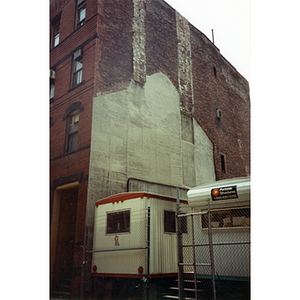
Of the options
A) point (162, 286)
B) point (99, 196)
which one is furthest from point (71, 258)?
point (162, 286)

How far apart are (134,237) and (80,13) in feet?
19.1

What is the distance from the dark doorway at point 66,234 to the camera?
6.44m

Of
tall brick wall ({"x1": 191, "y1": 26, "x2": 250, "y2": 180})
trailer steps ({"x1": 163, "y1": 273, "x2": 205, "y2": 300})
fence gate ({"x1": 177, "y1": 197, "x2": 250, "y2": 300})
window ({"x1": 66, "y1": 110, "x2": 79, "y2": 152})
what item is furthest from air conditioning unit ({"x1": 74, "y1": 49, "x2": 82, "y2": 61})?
trailer steps ({"x1": 163, "y1": 273, "x2": 205, "y2": 300})

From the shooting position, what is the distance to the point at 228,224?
18.6 ft

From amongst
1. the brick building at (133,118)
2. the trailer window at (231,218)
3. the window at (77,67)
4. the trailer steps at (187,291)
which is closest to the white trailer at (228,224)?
the trailer window at (231,218)

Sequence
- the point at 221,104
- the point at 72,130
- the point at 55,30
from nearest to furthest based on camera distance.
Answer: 1. the point at 221,104
2. the point at 72,130
3. the point at 55,30

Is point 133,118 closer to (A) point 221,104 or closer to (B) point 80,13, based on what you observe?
(A) point 221,104

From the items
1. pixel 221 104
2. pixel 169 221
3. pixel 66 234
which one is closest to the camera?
pixel 66 234

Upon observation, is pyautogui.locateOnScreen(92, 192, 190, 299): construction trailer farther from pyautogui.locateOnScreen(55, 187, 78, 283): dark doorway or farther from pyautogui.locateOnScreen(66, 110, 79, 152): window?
pyautogui.locateOnScreen(66, 110, 79, 152): window

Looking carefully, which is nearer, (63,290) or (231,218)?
(231,218)

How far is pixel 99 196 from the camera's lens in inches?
274

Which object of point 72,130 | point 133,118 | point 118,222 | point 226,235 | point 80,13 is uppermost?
point 80,13

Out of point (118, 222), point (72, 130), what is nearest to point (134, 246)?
point (118, 222)

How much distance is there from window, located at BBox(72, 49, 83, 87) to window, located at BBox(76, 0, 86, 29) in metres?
0.80
